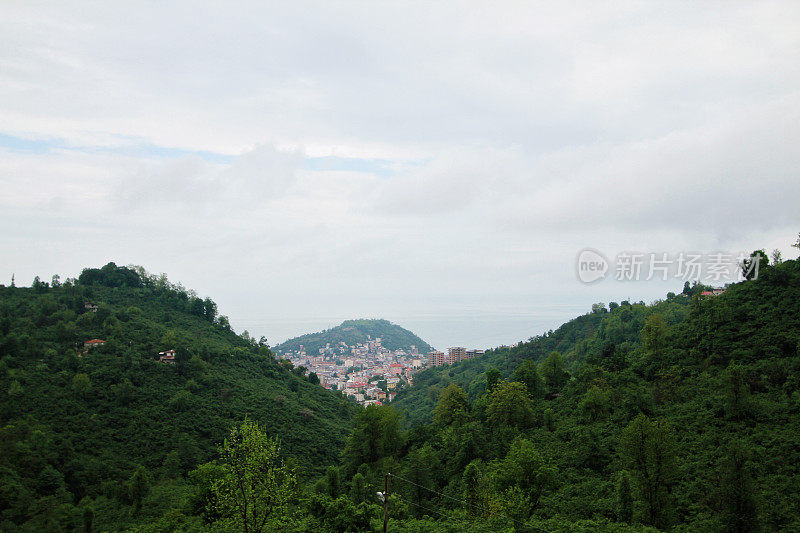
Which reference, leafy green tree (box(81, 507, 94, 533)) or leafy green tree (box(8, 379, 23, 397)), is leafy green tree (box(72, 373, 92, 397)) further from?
leafy green tree (box(81, 507, 94, 533))

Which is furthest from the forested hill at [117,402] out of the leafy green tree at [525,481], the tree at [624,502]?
the tree at [624,502]

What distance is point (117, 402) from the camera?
35.2 meters

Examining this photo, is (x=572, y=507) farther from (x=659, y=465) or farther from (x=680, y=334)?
(x=680, y=334)

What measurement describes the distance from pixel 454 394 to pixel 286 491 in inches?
1081

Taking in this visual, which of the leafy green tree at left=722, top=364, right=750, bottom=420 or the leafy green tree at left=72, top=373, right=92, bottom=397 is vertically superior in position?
the leafy green tree at left=722, top=364, right=750, bottom=420

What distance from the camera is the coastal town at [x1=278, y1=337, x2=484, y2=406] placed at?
11525 cm

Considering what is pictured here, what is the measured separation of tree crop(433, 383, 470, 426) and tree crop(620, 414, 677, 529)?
21.7m

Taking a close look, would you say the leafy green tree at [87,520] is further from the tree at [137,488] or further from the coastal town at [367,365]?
the coastal town at [367,365]

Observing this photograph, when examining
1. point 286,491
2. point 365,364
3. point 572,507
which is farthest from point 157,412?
point 365,364

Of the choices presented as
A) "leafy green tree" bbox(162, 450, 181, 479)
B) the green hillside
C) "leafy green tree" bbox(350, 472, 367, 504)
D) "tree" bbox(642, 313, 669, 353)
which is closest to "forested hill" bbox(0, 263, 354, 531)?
"leafy green tree" bbox(162, 450, 181, 479)

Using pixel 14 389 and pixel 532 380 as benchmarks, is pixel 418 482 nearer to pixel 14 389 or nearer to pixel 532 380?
pixel 532 380

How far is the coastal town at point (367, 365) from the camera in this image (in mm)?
115250

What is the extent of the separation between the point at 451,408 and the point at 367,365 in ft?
425

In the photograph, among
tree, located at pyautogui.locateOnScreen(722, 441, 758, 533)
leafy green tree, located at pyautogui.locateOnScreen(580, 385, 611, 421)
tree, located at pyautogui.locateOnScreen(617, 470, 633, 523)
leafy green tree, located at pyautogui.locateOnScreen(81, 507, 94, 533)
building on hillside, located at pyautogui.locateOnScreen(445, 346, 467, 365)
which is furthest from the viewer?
building on hillside, located at pyautogui.locateOnScreen(445, 346, 467, 365)
